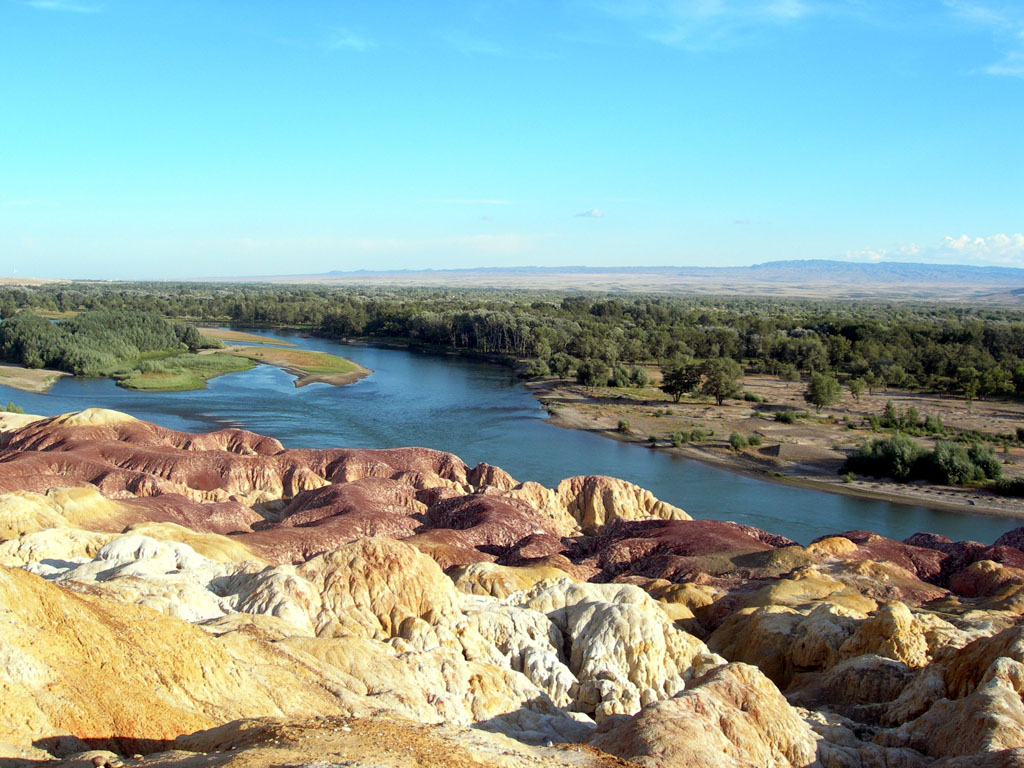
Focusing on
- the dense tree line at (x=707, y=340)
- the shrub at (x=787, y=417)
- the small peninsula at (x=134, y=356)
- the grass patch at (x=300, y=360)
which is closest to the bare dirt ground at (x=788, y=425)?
the shrub at (x=787, y=417)

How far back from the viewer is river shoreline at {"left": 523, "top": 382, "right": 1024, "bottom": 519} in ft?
164

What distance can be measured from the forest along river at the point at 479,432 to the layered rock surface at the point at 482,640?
16651 mm

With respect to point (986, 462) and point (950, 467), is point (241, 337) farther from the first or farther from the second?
point (986, 462)

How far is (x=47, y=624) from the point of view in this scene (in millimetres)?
11273

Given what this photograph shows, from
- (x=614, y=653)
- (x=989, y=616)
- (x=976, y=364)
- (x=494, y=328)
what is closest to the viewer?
(x=614, y=653)

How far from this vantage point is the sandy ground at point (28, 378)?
79688 millimetres

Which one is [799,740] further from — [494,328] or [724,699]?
[494,328]

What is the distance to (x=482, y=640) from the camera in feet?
56.7

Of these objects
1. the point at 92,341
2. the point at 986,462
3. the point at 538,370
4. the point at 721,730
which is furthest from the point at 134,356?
the point at 721,730

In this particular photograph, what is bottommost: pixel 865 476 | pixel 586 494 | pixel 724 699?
pixel 865 476

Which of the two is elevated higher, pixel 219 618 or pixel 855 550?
pixel 219 618

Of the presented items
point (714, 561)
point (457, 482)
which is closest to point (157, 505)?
point (457, 482)

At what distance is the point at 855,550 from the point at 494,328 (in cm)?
9214

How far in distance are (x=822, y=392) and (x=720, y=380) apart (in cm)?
906
